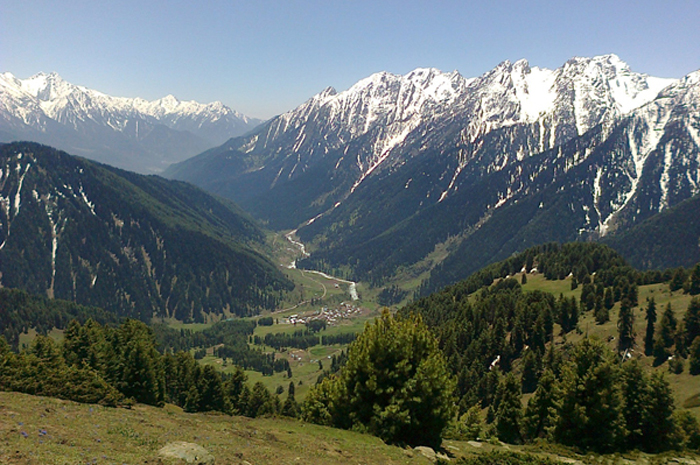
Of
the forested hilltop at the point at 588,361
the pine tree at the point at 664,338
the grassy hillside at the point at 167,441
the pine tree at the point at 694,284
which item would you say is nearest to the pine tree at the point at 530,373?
the forested hilltop at the point at 588,361

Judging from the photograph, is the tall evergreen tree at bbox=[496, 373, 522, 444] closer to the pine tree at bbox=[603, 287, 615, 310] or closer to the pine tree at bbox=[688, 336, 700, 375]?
the pine tree at bbox=[688, 336, 700, 375]

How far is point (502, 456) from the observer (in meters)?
45.4

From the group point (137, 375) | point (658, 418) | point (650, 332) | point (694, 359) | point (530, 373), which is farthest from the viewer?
point (650, 332)

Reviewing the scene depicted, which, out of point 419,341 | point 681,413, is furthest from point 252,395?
point 681,413

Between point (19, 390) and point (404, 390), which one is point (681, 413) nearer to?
point (404, 390)

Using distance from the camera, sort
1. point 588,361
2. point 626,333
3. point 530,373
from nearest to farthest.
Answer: point 588,361
point 530,373
point 626,333

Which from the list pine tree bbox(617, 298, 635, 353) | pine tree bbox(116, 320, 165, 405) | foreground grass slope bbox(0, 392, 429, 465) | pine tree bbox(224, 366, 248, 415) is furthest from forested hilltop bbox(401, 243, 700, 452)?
pine tree bbox(116, 320, 165, 405)

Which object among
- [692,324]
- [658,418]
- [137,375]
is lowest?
[137,375]

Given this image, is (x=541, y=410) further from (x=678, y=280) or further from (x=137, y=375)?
(x=678, y=280)

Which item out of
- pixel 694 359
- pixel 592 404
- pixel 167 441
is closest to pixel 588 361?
pixel 592 404

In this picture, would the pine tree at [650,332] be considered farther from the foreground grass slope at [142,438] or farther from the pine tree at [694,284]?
the foreground grass slope at [142,438]

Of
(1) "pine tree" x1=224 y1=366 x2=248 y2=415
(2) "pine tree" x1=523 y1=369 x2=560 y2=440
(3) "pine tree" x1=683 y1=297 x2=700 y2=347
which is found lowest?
(1) "pine tree" x1=224 y1=366 x2=248 y2=415

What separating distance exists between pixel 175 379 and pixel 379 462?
260ft

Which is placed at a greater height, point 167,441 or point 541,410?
point 167,441
